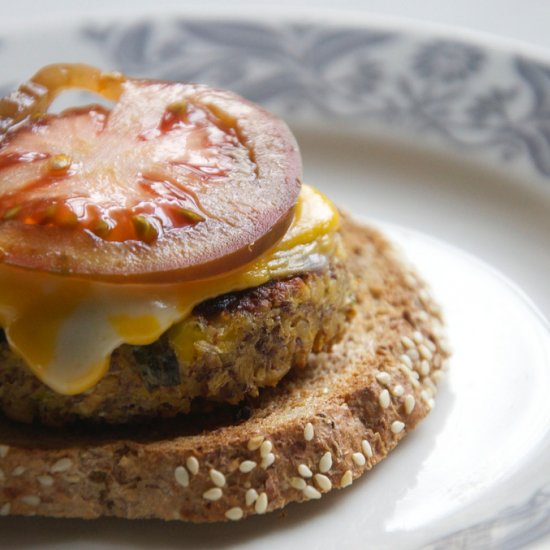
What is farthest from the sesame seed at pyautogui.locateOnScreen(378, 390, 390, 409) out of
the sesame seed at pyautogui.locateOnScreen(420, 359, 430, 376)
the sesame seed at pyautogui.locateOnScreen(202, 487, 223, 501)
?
the sesame seed at pyautogui.locateOnScreen(202, 487, 223, 501)

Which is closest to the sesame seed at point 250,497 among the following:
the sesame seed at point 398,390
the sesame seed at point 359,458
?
the sesame seed at point 359,458

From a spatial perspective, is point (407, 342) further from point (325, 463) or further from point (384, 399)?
point (325, 463)

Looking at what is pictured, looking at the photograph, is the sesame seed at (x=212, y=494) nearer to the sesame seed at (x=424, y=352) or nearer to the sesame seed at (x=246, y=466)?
the sesame seed at (x=246, y=466)

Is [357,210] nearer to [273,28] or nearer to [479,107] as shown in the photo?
[479,107]

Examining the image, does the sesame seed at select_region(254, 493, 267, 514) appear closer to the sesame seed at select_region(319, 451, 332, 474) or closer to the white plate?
the white plate

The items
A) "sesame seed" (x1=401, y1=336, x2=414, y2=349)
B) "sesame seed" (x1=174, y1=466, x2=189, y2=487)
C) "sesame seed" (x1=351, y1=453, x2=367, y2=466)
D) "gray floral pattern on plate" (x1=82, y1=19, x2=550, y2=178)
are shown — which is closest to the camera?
"sesame seed" (x1=174, y1=466, x2=189, y2=487)

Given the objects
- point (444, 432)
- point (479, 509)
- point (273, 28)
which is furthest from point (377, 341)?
point (273, 28)

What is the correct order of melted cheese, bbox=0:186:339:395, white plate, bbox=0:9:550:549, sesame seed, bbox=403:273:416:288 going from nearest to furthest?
melted cheese, bbox=0:186:339:395, white plate, bbox=0:9:550:549, sesame seed, bbox=403:273:416:288
